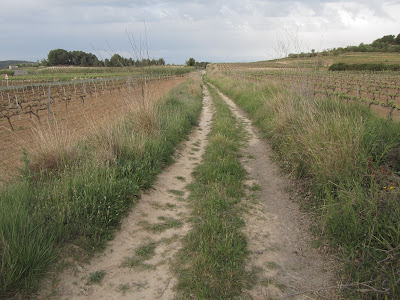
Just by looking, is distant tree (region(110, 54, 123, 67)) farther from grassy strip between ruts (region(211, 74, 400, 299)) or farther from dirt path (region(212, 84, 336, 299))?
grassy strip between ruts (region(211, 74, 400, 299))

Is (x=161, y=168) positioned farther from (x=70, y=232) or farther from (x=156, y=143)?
(x=70, y=232)

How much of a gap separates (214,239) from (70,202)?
1.69m

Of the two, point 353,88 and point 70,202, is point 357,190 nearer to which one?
point 70,202

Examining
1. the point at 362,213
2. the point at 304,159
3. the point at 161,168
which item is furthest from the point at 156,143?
the point at 362,213

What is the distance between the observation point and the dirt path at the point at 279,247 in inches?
96.4

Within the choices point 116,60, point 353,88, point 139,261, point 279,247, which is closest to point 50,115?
point 116,60

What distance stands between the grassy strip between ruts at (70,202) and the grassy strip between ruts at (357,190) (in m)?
2.56

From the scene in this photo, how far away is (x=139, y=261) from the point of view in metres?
2.83

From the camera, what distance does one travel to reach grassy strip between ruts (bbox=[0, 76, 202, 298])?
7.39 feet

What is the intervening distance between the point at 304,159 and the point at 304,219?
142 cm

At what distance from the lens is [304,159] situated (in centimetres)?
474

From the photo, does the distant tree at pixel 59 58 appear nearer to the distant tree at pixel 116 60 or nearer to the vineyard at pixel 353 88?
the vineyard at pixel 353 88

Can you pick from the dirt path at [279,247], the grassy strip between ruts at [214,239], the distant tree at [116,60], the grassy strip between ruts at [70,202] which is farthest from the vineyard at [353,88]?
the grassy strip between ruts at [70,202]

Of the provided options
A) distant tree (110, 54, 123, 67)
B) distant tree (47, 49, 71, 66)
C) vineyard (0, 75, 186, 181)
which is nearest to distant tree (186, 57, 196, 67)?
distant tree (47, 49, 71, 66)
